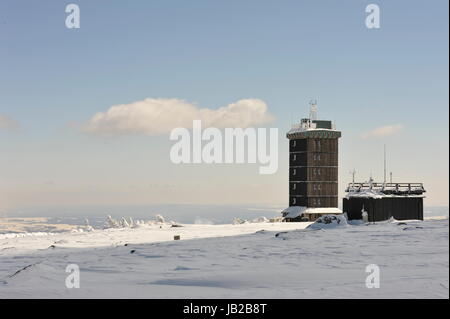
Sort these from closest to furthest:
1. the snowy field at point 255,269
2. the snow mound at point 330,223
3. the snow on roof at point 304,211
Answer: the snowy field at point 255,269, the snow mound at point 330,223, the snow on roof at point 304,211

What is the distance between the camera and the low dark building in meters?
43.3

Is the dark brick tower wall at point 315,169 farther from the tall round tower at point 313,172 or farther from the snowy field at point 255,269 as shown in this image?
the snowy field at point 255,269

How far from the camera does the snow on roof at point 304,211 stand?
53375 mm

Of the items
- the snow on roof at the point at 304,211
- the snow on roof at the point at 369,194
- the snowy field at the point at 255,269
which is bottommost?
the snow on roof at the point at 304,211

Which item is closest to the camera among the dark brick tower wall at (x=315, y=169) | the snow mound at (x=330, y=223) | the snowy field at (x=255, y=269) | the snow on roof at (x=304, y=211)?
the snowy field at (x=255, y=269)

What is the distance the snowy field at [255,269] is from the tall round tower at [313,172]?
30.0 meters

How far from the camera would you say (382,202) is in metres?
43.9

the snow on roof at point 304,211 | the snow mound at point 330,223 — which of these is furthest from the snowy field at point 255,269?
the snow on roof at point 304,211

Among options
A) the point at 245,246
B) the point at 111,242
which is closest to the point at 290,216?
the point at 111,242

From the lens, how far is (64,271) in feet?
52.2

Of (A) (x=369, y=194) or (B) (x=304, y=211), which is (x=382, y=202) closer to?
(A) (x=369, y=194)

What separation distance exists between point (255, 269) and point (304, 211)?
38626mm
